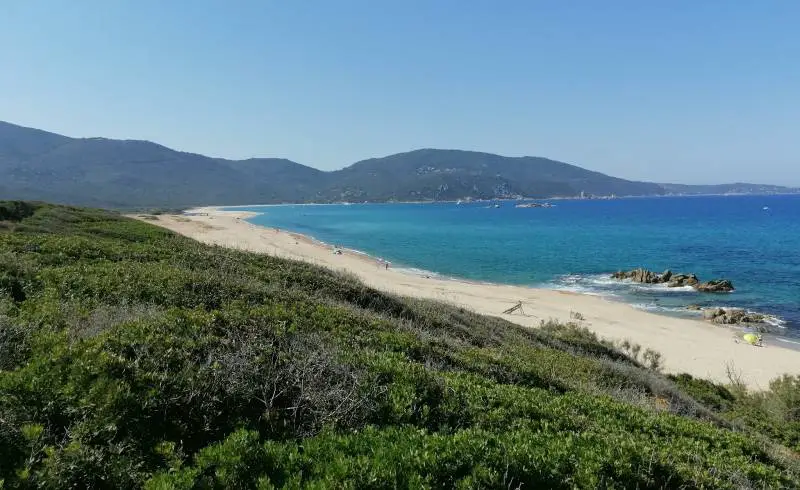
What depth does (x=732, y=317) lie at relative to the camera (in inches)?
1323

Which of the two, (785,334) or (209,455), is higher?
(209,455)

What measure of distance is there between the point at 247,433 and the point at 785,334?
37749mm

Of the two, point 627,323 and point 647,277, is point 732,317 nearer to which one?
point 627,323

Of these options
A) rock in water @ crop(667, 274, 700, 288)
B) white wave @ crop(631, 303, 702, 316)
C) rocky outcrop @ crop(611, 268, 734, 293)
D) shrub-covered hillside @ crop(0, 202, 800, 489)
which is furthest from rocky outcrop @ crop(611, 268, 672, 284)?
shrub-covered hillside @ crop(0, 202, 800, 489)

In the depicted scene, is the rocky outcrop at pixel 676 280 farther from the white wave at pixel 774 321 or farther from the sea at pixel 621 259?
the white wave at pixel 774 321

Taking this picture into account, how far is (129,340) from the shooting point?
548cm

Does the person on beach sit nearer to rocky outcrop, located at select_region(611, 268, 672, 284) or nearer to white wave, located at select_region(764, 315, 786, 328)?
white wave, located at select_region(764, 315, 786, 328)

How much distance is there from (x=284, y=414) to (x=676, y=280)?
51874 millimetres

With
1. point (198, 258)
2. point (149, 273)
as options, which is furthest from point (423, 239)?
point (149, 273)

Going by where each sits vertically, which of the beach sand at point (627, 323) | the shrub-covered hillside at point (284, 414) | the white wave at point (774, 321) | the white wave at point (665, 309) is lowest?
the white wave at point (665, 309)

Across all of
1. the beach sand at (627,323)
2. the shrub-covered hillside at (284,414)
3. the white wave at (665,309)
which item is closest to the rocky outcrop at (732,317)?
the white wave at (665,309)

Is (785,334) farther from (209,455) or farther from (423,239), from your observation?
(423,239)

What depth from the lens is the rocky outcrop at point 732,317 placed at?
33.3 meters

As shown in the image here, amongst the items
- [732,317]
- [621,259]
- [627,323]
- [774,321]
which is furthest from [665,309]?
[621,259]
